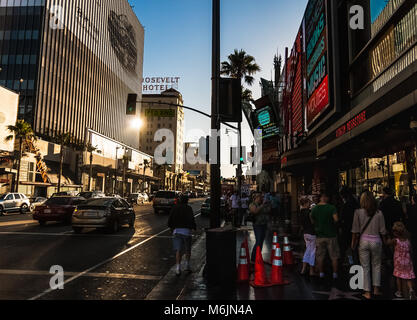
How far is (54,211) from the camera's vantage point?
1609 centimetres

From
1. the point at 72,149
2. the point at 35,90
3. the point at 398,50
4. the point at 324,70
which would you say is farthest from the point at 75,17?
the point at 398,50

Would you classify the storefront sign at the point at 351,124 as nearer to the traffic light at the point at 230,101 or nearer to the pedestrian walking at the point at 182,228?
the traffic light at the point at 230,101

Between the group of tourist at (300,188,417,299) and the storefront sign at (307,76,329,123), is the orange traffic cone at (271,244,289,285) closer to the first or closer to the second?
the group of tourist at (300,188,417,299)

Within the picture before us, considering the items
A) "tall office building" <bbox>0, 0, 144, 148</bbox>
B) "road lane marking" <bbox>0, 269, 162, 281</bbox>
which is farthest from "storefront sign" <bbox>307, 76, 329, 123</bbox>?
"tall office building" <bbox>0, 0, 144, 148</bbox>

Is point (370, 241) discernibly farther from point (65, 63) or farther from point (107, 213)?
point (65, 63)

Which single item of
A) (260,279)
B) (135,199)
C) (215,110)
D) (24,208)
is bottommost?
(260,279)

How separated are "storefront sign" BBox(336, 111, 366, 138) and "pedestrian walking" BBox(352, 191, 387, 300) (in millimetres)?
3466

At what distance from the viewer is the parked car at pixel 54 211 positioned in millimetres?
16000

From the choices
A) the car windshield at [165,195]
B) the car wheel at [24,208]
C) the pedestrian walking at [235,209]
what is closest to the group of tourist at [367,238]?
the pedestrian walking at [235,209]

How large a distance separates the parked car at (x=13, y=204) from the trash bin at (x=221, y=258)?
76.4ft

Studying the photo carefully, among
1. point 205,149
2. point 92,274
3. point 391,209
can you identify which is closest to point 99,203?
point 92,274

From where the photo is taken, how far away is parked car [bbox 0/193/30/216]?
23.9 metres

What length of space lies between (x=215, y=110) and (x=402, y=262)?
4.53 m

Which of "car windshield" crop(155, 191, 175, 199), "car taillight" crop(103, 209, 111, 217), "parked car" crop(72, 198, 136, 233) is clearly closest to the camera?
"parked car" crop(72, 198, 136, 233)
